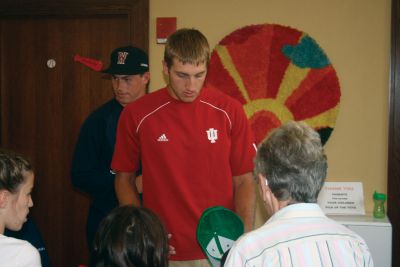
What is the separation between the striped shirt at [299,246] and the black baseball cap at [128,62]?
155 cm

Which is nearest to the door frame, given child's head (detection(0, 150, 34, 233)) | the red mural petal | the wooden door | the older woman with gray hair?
the red mural petal

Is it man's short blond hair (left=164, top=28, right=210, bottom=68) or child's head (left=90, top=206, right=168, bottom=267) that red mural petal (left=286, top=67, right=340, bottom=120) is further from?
child's head (left=90, top=206, right=168, bottom=267)

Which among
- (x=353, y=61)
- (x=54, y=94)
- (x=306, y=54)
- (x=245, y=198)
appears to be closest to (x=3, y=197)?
(x=245, y=198)

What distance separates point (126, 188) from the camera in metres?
2.23

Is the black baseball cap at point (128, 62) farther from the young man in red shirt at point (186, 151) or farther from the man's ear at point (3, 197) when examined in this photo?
the man's ear at point (3, 197)

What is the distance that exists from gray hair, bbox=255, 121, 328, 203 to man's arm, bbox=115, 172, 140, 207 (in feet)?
3.04

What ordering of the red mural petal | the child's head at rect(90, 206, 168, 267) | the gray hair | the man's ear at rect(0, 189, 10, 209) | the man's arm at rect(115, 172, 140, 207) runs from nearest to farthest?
the gray hair < the child's head at rect(90, 206, 168, 267) < the man's ear at rect(0, 189, 10, 209) < the man's arm at rect(115, 172, 140, 207) < the red mural petal

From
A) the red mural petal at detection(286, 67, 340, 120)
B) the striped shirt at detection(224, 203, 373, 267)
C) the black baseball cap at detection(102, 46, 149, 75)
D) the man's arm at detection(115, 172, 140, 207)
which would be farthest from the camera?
the red mural petal at detection(286, 67, 340, 120)

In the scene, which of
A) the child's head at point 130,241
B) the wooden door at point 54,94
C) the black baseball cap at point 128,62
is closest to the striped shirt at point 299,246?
the child's head at point 130,241

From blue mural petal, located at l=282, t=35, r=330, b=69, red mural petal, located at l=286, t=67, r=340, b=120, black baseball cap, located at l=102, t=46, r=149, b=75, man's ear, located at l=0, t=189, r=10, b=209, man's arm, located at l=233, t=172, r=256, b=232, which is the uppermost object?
blue mural petal, located at l=282, t=35, r=330, b=69

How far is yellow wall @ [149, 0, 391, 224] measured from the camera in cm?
344

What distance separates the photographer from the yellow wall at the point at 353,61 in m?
3.44

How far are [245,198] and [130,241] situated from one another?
0.80 meters

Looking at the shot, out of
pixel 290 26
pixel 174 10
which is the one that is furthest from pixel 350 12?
pixel 174 10
